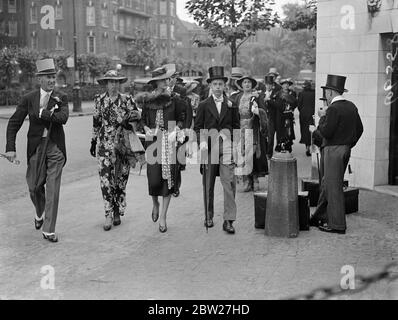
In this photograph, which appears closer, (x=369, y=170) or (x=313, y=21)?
(x=369, y=170)

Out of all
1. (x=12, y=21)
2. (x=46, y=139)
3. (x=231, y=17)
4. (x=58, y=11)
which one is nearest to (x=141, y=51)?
(x=58, y=11)

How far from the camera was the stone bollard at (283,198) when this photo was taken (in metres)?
6.89

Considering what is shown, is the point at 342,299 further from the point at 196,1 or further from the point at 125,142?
the point at 196,1

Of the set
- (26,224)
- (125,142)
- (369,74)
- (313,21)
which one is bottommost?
(26,224)

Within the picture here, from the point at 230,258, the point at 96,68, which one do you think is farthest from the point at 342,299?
the point at 96,68

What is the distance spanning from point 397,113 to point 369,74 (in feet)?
2.53

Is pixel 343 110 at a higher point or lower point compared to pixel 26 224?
higher

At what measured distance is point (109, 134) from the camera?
24.0ft

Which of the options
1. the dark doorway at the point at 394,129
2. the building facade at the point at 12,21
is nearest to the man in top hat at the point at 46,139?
the dark doorway at the point at 394,129

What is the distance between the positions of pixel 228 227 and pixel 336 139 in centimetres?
164

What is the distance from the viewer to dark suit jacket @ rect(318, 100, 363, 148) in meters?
6.84

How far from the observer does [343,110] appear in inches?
269

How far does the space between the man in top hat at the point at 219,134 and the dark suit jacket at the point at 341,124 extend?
3.65 feet
